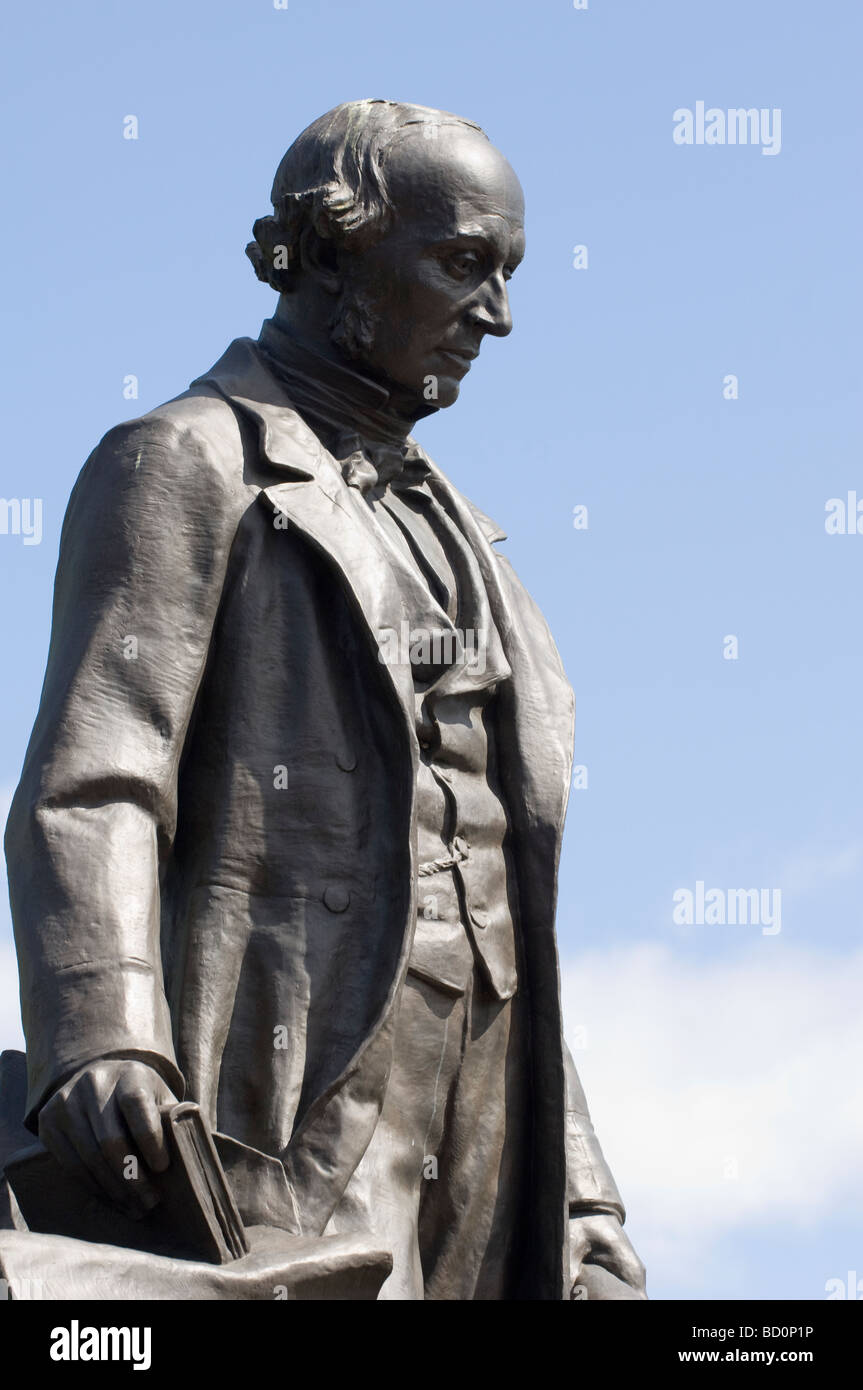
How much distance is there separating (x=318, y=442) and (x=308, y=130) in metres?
1.02

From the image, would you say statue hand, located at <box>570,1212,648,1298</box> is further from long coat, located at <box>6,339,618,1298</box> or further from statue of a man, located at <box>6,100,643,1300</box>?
long coat, located at <box>6,339,618,1298</box>

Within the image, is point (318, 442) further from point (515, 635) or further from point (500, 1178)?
point (500, 1178)

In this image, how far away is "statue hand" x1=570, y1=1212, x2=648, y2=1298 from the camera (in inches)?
373

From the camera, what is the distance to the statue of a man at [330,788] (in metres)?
8.52

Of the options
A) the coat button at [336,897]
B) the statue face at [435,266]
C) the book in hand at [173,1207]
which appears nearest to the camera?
the book in hand at [173,1207]

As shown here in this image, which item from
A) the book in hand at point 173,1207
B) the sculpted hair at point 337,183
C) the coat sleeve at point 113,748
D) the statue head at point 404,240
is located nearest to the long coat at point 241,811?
the coat sleeve at point 113,748

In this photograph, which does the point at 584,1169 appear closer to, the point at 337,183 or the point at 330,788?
the point at 330,788

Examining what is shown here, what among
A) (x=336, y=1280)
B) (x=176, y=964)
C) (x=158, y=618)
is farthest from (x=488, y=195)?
(x=336, y=1280)

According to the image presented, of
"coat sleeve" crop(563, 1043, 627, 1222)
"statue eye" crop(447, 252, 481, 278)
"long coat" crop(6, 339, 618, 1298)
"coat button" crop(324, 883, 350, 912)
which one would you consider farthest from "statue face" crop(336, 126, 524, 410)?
"coat sleeve" crop(563, 1043, 627, 1222)

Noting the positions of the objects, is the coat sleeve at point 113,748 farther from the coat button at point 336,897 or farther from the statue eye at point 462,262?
the statue eye at point 462,262

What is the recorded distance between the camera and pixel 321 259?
9.62m

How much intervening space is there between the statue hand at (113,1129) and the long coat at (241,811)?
0.31 ft

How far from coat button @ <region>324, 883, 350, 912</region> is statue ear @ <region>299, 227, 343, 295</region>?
75.3 inches

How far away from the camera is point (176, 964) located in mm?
8742
